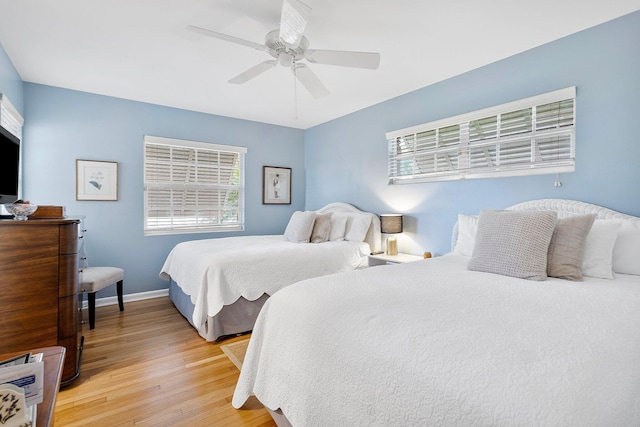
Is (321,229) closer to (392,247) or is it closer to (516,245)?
(392,247)

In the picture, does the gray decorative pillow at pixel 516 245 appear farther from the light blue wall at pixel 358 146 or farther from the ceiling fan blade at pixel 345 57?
the ceiling fan blade at pixel 345 57

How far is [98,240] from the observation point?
3.71 metres

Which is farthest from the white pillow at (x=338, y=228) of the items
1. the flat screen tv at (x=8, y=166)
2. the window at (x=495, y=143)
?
the flat screen tv at (x=8, y=166)

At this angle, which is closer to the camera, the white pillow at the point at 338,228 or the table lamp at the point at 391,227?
the table lamp at the point at 391,227

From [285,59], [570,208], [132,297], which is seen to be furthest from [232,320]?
[570,208]

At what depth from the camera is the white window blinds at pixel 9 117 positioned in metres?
2.64

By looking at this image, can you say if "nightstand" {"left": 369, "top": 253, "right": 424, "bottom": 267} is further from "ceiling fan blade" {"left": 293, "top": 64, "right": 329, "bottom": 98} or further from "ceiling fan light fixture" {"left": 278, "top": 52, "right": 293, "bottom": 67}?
"ceiling fan light fixture" {"left": 278, "top": 52, "right": 293, "bottom": 67}

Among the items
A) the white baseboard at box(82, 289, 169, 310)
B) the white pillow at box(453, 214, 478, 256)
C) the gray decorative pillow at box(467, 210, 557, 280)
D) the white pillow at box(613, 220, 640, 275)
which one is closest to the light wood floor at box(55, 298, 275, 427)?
the white baseboard at box(82, 289, 169, 310)

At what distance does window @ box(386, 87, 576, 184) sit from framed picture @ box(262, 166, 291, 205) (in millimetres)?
1990

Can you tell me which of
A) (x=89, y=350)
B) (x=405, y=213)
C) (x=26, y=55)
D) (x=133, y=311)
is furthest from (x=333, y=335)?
(x=26, y=55)

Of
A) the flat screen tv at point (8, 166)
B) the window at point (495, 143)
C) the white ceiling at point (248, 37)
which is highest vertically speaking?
the white ceiling at point (248, 37)

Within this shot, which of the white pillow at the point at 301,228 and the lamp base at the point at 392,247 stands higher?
the white pillow at the point at 301,228

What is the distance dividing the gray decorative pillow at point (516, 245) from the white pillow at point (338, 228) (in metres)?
1.95

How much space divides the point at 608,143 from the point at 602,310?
161 cm
